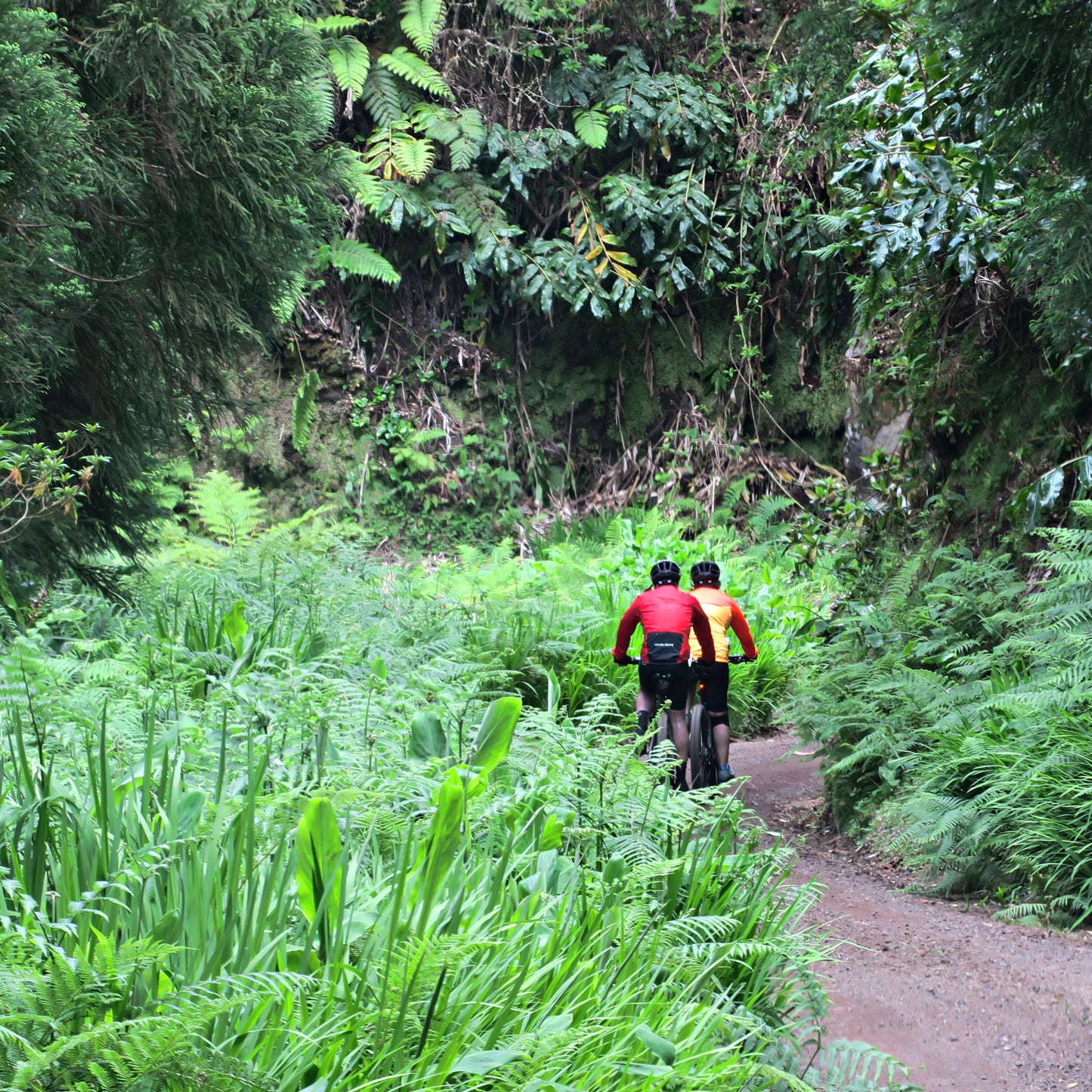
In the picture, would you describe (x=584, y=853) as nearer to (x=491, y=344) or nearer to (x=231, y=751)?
(x=231, y=751)

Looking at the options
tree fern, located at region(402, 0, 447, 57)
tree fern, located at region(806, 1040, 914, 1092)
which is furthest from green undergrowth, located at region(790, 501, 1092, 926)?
A: tree fern, located at region(402, 0, 447, 57)

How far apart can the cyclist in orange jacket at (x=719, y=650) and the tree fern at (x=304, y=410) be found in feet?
23.1

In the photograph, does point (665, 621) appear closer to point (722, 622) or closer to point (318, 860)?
point (722, 622)

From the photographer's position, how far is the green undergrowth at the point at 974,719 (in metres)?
4.75

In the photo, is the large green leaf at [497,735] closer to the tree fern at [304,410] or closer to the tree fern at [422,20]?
the tree fern at [304,410]

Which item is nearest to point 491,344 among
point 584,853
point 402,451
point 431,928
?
point 402,451

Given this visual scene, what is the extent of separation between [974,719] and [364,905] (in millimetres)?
4234

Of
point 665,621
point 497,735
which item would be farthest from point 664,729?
point 497,735

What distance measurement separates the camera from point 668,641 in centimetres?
634

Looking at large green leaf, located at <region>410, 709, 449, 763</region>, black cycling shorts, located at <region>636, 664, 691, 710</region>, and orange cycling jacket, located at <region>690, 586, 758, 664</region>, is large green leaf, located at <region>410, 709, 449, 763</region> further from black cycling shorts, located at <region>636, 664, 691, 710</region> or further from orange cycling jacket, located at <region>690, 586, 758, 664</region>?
orange cycling jacket, located at <region>690, 586, 758, 664</region>

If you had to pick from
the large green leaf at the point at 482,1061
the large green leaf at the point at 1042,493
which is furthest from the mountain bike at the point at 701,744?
the large green leaf at the point at 482,1061

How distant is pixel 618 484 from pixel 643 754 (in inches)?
303

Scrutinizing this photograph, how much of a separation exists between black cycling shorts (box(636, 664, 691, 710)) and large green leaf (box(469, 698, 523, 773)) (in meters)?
3.62

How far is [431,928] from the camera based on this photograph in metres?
2.26
